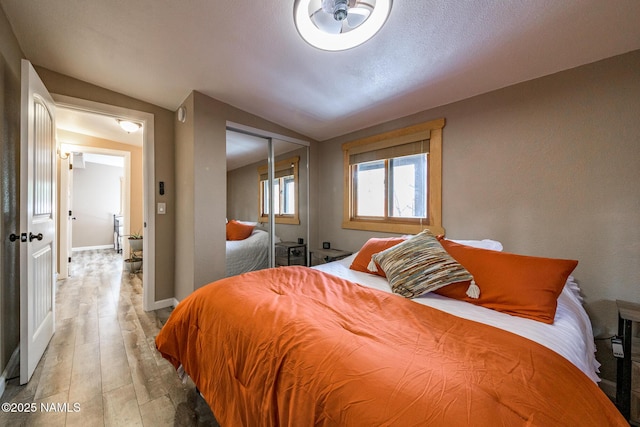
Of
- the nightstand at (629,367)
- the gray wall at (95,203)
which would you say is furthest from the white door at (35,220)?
the gray wall at (95,203)

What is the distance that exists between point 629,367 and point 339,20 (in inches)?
97.3

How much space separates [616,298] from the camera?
1553 mm

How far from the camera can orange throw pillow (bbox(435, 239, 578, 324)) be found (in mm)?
1215

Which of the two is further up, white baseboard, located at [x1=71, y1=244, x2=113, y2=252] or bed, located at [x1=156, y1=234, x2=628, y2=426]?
bed, located at [x1=156, y1=234, x2=628, y2=426]

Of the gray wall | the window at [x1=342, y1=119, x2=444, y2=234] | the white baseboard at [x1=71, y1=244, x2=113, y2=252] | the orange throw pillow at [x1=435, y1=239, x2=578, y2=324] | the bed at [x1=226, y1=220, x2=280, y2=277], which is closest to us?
the orange throw pillow at [x1=435, y1=239, x2=578, y2=324]

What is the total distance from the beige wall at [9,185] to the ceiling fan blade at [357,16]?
7.05ft

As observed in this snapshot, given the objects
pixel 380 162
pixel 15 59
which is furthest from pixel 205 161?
pixel 380 162

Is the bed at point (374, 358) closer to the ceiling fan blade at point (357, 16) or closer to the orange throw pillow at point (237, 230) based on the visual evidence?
the orange throw pillow at point (237, 230)

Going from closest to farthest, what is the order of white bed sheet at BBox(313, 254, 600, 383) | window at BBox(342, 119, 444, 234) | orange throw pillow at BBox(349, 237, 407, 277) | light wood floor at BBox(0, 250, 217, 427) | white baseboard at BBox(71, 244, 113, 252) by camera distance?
white bed sheet at BBox(313, 254, 600, 383) → light wood floor at BBox(0, 250, 217, 427) → orange throw pillow at BBox(349, 237, 407, 277) → window at BBox(342, 119, 444, 234) → white baseboard at BBox(71, 244, 113, 252)

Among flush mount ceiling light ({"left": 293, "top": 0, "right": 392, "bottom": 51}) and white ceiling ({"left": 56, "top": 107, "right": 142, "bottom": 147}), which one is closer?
flush mount ceiling light ({"left": 293, "top": 0, "right": 392, "bottom": 51})

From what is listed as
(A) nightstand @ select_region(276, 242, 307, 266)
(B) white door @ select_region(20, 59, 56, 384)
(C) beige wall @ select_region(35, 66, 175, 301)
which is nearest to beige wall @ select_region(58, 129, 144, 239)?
(C) beige wall @ select_region(35, 66, 175, 301)

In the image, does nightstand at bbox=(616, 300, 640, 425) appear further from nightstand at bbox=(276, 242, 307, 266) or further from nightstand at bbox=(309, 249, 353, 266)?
nightstand at bbox=(276, 242, 307, 266)

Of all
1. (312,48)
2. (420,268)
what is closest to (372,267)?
(420,268)

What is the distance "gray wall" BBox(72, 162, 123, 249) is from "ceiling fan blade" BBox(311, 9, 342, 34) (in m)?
7.69
